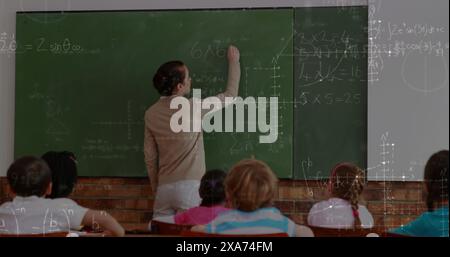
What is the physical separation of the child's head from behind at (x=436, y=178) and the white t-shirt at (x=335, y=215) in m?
0.30

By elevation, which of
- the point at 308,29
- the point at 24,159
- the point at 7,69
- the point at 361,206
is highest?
the point at 308,29

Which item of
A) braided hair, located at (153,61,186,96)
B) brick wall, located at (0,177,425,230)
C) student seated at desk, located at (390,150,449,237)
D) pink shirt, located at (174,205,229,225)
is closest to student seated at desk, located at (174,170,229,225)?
pink shirt, located at (174,205,229,225)

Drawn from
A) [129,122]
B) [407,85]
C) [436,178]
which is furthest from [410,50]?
[129,122]

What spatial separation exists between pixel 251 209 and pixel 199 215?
30 centimetres

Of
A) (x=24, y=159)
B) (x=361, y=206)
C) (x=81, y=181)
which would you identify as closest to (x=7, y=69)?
(x=24, y=159)

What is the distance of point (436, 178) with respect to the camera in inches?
119

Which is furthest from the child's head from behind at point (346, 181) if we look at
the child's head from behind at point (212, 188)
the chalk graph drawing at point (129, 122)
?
the chalk graph drawing at point (129, 122)

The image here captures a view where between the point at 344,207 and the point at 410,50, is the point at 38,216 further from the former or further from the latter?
the point at 410,50

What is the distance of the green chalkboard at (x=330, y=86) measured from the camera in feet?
10.3

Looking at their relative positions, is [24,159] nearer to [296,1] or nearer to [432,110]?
[296,1]

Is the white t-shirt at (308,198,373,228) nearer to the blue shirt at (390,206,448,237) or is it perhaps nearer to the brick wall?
the brick wall

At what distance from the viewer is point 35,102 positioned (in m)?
3.28

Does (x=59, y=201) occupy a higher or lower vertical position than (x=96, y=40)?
lower

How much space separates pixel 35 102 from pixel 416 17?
1.95 metres
